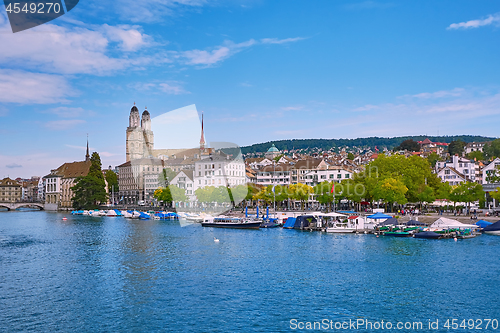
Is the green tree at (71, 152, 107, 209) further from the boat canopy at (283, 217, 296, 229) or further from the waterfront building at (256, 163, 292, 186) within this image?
the boat canopy at (283, 217, 296, 229)

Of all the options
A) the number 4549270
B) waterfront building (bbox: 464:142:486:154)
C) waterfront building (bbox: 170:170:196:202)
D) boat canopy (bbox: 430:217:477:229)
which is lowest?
the number 4549270

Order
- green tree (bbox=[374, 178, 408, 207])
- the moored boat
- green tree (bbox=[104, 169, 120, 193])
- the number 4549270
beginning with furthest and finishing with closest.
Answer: green tree (bbox=[104, 169, 120, 193])
green tree (bbox=[374, 178, 408, 207])
the moored boat
the number 4549270

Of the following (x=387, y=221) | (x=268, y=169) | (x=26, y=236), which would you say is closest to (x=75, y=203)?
(x=268, y=169)

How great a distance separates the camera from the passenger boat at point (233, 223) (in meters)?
66.2

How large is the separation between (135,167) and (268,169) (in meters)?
52.8

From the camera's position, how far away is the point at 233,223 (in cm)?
6831

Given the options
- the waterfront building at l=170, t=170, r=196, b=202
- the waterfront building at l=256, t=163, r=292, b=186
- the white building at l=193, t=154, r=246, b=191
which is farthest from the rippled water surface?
the waterfront building at l=256, t=163, r=292, b=186

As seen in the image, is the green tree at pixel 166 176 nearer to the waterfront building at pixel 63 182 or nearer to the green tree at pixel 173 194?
the green tree at pixel 173 194

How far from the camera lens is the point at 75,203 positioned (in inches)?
5212

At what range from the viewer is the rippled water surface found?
865 inches

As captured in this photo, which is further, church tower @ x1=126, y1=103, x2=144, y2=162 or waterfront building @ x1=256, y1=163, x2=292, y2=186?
church tower @ x1=126, y1=103, x2=144, y2=162

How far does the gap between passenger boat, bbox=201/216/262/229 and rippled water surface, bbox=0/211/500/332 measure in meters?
19.5

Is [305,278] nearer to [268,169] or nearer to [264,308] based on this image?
[264,308]

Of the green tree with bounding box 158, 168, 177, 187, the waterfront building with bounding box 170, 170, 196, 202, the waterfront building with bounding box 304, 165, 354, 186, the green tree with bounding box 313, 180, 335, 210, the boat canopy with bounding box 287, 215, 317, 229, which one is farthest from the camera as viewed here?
the green tree with bounding box 158, 168, 177, 187
